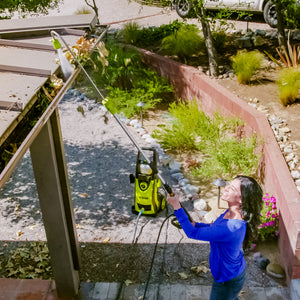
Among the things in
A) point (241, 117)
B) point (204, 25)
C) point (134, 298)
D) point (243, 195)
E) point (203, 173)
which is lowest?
point (134, 298)

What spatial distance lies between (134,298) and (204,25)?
681 cm

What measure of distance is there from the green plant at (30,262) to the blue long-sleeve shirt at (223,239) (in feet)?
8.81

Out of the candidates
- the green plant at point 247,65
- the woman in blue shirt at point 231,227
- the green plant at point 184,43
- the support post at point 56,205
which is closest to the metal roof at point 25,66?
the support post at point 56,205

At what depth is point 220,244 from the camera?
3.37m

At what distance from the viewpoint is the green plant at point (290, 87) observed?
7395 mm

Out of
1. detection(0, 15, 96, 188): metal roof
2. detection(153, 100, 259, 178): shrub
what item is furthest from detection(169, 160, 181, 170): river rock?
detection(0, 15, 96, 188): metal roof

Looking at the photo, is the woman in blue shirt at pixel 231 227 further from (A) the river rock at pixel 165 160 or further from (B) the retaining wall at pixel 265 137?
(A) the river rock at pixel 165 160

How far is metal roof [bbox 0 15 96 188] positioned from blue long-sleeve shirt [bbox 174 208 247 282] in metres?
1.43

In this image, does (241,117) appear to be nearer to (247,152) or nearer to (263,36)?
(247,152)

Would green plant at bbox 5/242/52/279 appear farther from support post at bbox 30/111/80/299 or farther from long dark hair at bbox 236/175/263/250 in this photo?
long dark hair at bbox 236/175/263/250

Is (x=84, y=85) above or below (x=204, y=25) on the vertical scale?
below

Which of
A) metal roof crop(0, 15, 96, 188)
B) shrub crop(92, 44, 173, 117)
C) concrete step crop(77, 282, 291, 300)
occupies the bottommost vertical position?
concrete step crop(77, 282, 291, 300)

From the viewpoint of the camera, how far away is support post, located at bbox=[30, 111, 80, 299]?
12.9 ft

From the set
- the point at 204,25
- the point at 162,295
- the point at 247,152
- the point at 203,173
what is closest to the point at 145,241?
the point at 162,295
